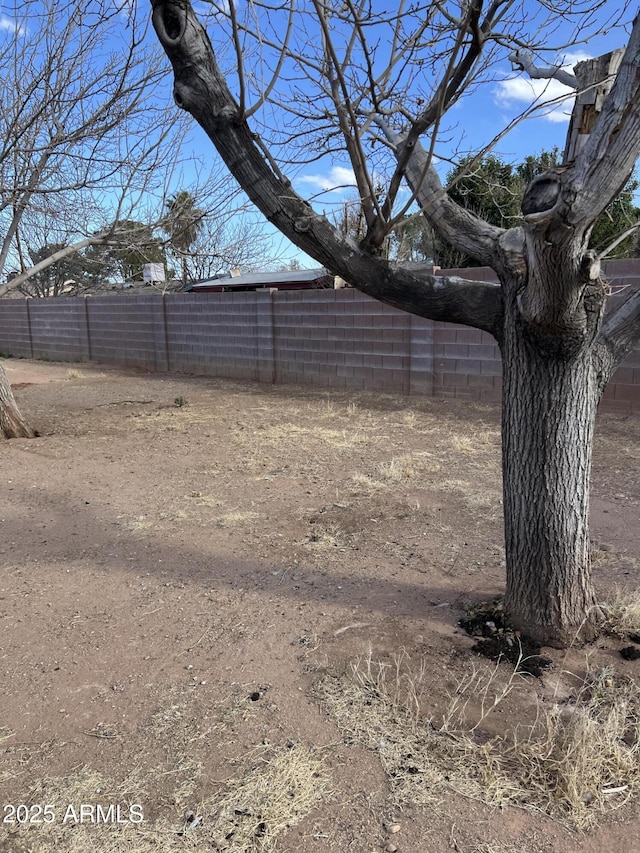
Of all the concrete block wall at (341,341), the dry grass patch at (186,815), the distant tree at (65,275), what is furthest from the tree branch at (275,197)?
the concrete block wall at (341,341)

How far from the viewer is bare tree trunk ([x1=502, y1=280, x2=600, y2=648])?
2.50 m

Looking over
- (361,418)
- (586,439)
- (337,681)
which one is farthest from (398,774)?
(361,418)

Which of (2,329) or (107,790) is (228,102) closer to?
(107,790)

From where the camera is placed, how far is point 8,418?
6844mm

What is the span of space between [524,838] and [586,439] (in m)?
1.56

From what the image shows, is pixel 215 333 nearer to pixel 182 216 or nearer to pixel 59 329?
pixel 182 216

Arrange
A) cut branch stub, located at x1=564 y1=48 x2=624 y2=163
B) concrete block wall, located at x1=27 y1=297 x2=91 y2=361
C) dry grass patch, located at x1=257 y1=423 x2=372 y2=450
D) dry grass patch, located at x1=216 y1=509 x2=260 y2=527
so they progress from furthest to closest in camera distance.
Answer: concrete block wall, located at x1=27 y1=297 x2=91 y2=361 → dry grass patch, located at x1=257 y1=423 x2=372 y2=450 → dry grass patch, located at x1=216 y1=509 x2=260 y2=527 → cut branch stub, located at x1=564 y1=48 x2=624 y2=163

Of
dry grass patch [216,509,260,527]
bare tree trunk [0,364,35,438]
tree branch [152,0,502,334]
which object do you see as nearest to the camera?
tree branch [152,0,502,334]

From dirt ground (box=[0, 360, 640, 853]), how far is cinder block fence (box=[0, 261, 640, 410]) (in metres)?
2.48

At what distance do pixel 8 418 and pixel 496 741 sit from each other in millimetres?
6518

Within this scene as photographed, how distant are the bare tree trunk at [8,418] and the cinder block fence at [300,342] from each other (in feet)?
17.5

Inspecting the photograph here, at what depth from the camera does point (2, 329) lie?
19.7 m

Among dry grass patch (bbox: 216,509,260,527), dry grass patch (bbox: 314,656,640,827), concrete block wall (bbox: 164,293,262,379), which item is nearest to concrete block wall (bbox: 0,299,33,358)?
concrete block wall (bbox: 164,293,262,379)

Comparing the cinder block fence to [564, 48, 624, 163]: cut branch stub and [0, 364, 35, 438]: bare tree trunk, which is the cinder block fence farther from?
[0, 364, 35, 438]: bare tree trunk
